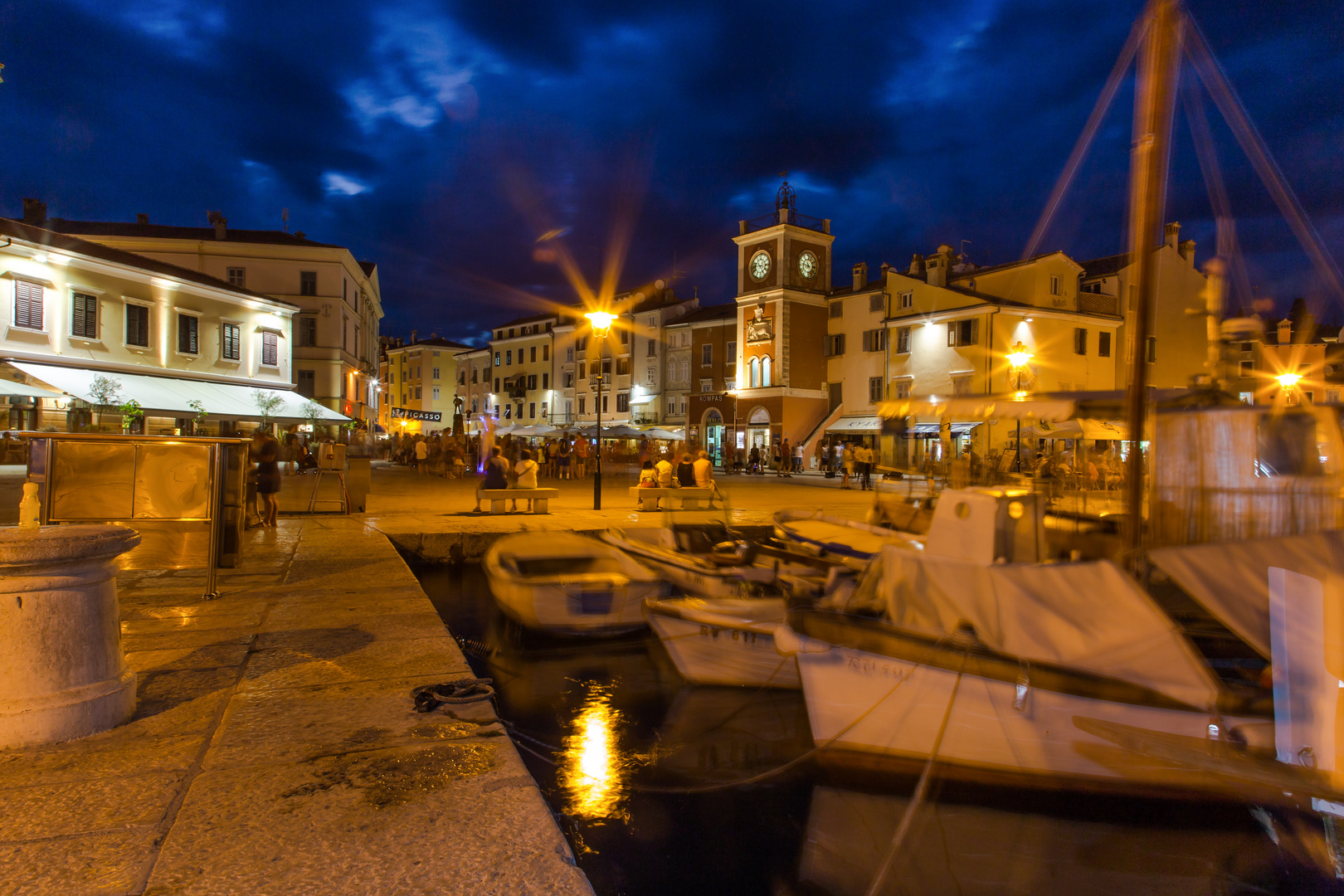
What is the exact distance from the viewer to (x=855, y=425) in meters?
38.8

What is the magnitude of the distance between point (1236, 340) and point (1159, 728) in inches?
176

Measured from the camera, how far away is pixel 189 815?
110 inches

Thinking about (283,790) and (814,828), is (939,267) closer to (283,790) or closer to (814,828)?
(814,828)

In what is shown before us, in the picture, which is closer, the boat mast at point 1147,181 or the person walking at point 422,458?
the boat mast at point 1147,181

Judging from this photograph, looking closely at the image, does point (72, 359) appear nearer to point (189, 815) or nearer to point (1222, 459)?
point (189, 815)

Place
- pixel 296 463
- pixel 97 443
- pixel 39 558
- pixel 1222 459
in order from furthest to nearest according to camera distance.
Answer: pixel 296 463, pixel 97 443, pixel 1222 459, pixel 39 558

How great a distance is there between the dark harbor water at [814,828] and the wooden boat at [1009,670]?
0.28 meters

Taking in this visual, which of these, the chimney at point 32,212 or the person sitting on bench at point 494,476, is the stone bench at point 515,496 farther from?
the chimney at point 32,212

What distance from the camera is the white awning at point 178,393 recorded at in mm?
23531

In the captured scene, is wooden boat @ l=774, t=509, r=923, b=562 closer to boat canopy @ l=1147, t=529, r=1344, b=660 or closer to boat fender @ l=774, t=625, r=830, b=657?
boat fender @ l=774, t=625, r=830, b=657

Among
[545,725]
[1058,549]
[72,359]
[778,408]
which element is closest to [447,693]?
[545,725]

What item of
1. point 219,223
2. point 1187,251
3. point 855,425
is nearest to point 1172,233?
point 1187,251

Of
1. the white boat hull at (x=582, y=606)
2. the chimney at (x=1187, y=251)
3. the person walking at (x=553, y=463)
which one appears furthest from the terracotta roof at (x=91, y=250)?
the chimney at (x=1187, y=251)

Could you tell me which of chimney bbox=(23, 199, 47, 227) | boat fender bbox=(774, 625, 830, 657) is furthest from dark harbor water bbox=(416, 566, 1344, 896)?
chimney bbox=(23, 199, 47, 227)
